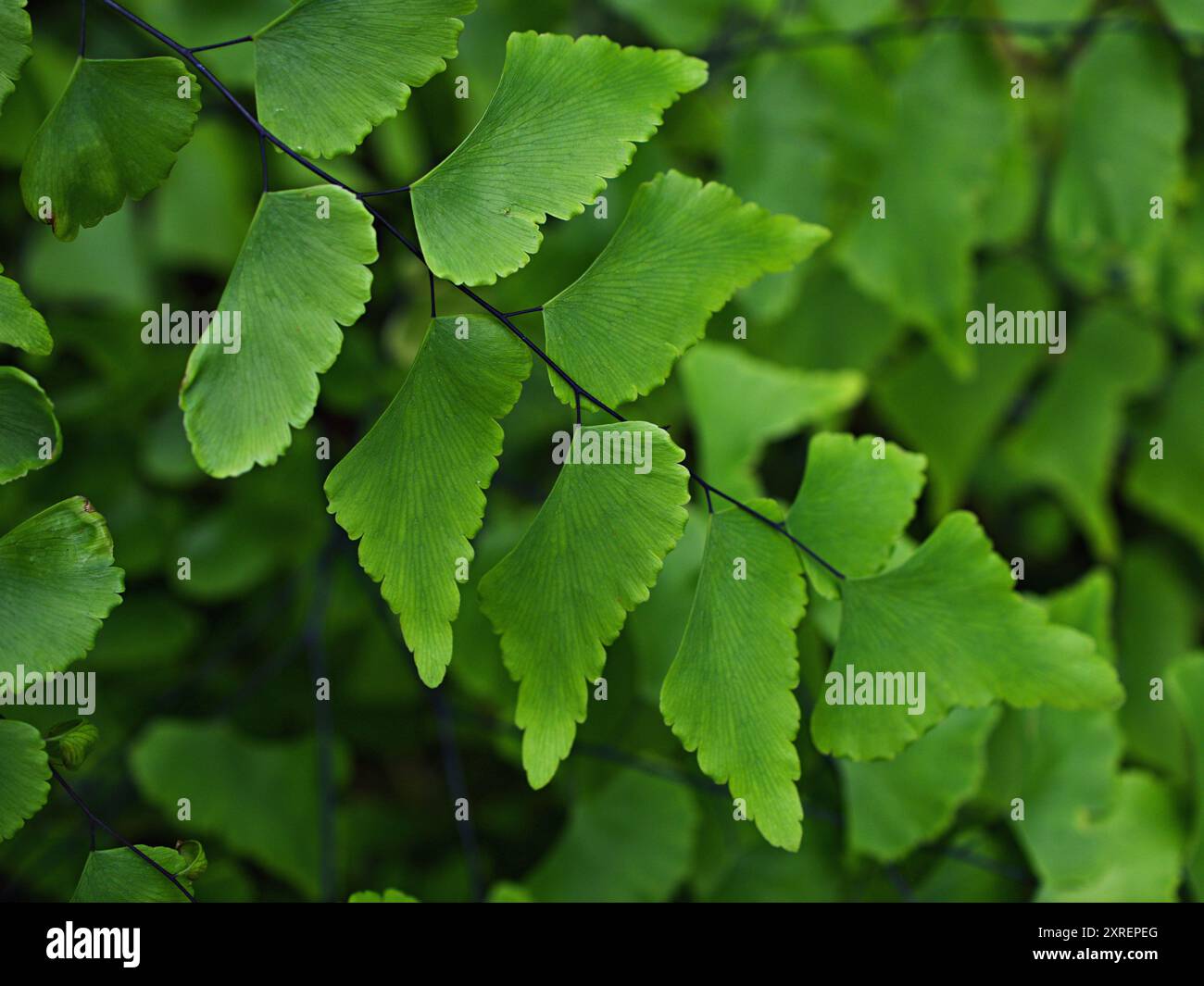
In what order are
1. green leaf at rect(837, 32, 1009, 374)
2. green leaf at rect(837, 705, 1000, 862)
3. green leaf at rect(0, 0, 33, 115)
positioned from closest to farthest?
1. green leaf at rect(0, 0, 33, 115)
2. green leaf at rect(837, 705, 1000, 862)
3. green leaf at rect(837, 32, 1009, 374)

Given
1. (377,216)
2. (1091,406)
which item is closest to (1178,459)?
(1091,406)

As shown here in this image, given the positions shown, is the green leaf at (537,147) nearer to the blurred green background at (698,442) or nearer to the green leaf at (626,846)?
the blurred green background at (698,442)

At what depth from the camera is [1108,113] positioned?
69 cm

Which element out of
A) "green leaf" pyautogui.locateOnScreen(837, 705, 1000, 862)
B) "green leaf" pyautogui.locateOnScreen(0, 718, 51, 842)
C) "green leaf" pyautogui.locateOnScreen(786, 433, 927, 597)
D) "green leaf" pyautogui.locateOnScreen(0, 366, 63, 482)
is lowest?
"green leaf" pyautogui.locateOnScreen(837, 705, 1000, 862)

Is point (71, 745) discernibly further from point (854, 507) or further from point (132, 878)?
point (854, 507)

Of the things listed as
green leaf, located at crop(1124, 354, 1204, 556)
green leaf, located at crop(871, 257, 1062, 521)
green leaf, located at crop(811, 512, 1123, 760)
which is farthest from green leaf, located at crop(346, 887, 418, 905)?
green leaf, located at crop(1124, 354, 1204, 556)

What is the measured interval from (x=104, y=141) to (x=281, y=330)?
94 millimetres

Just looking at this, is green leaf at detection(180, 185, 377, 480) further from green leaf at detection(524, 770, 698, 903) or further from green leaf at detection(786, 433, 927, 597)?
green leaf at detection(524, 770, 698, 903)

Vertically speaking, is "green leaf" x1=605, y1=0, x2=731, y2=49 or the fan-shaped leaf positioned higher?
"green leaf" x1=605, y1=0, x2=731, y2=49

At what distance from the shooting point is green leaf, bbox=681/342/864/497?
62 centimetres

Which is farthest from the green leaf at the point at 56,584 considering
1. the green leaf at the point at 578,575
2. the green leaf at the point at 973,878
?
the green leaf at the point at 973,878

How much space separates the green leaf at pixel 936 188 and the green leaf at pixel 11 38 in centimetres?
52
